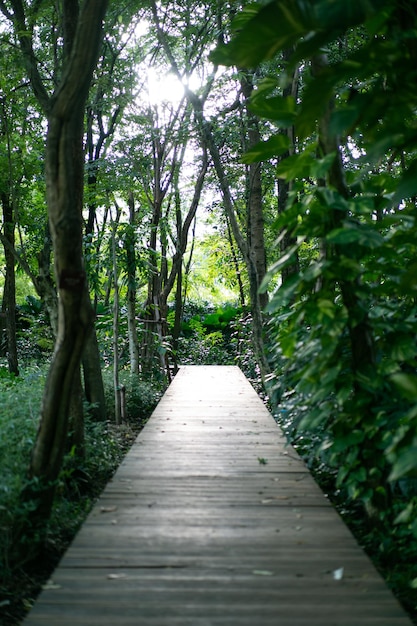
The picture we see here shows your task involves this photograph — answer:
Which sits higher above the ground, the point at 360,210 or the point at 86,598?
the point at 360,210

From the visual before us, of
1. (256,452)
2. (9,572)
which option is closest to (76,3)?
(256,452)

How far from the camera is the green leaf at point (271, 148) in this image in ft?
8.83

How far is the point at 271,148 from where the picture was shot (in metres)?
2.72

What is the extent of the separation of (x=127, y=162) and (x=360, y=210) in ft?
19.9

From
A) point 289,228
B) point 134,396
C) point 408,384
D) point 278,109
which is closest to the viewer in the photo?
point 408,384

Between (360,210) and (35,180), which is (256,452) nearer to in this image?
(360,210)

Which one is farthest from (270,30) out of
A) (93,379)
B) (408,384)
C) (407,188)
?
(93,379)

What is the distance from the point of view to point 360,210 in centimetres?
261

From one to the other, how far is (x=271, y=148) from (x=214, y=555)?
1.77m

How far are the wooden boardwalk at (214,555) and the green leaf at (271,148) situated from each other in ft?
5.53

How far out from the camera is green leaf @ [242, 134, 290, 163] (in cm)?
269

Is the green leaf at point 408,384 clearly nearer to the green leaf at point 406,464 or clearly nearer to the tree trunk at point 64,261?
the green leaf at point 406,464

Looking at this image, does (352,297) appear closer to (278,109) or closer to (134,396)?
(278,109)

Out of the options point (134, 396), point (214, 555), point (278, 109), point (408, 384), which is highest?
point (278, 109)
